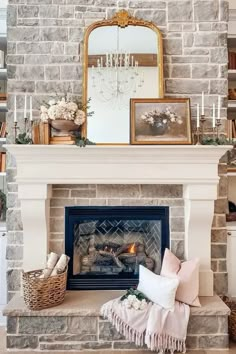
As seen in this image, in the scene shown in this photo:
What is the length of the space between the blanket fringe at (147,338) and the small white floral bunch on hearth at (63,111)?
1.47 m

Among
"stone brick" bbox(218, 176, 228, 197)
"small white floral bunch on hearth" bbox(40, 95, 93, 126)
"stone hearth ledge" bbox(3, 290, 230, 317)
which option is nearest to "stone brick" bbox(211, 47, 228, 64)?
"stone brick" bbox(218, 176, 228, 197)

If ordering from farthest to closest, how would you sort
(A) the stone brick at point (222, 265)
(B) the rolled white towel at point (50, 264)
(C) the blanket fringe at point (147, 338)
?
(A) the stone brick at point (222, 265) < (B) the rolled white towel at point (50, 264) < (C) the blanket fringe at point (147, 338)

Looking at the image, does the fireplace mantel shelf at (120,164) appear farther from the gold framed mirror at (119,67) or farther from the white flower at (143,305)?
the white flower at (143,305)

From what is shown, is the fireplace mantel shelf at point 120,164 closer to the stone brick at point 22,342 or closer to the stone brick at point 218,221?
the stone brick at point 218,221

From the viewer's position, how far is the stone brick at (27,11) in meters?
3.19

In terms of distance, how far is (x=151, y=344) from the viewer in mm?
2566

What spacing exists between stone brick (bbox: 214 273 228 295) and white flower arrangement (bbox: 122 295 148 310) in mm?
787

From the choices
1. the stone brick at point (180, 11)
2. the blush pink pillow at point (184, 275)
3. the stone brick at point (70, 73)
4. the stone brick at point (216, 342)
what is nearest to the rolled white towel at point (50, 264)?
the blush pink pillow at point (184, 275)

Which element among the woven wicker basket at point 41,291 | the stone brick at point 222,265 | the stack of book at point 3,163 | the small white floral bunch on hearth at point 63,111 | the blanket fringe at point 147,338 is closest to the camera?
the blanket fringe at point 147,338

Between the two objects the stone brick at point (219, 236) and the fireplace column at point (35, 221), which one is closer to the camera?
the fireplace column at point (35, 221)

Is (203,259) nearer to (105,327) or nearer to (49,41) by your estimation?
(105,327)

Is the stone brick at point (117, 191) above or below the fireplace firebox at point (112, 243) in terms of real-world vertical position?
above

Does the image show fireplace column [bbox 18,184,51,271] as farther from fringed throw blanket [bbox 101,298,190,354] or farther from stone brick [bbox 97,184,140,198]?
fringed throw blanket [bbox 101,298,190,354]

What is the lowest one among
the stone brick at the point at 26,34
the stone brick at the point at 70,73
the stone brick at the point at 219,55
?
the stone brick at the point at 70,73
